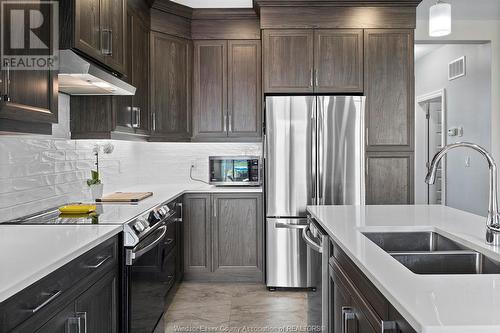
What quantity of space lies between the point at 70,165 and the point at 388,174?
2.72 meters

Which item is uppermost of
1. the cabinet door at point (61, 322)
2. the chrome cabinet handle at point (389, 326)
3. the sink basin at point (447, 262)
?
A: the sink basin at point (447, 262)

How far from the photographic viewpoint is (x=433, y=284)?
1136mm

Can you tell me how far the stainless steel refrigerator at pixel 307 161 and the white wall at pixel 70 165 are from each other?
88 centimetres

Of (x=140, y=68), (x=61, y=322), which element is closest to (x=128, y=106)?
(x=140, y=68)

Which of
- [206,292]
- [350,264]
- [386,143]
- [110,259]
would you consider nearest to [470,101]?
[386,143]

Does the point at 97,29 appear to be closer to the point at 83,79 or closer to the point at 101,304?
the point at 83,79

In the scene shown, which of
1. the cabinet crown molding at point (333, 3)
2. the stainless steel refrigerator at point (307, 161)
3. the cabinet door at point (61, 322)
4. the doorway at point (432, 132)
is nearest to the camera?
the cabinet door at point (61, 322)

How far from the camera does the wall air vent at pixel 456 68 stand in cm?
566

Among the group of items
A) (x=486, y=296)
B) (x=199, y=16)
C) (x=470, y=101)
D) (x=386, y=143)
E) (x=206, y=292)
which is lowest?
(x=206, y=292)

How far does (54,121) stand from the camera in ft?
6.65

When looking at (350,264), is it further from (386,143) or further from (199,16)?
(199,16)

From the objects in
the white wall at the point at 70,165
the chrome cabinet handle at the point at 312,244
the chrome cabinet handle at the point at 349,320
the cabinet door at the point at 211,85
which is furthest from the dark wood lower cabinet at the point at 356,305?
the cabinet door at the point at 211,85

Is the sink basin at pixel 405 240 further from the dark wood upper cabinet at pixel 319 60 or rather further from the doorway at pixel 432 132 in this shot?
the doorway at pixel 432 132

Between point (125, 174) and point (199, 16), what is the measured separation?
1710mm
